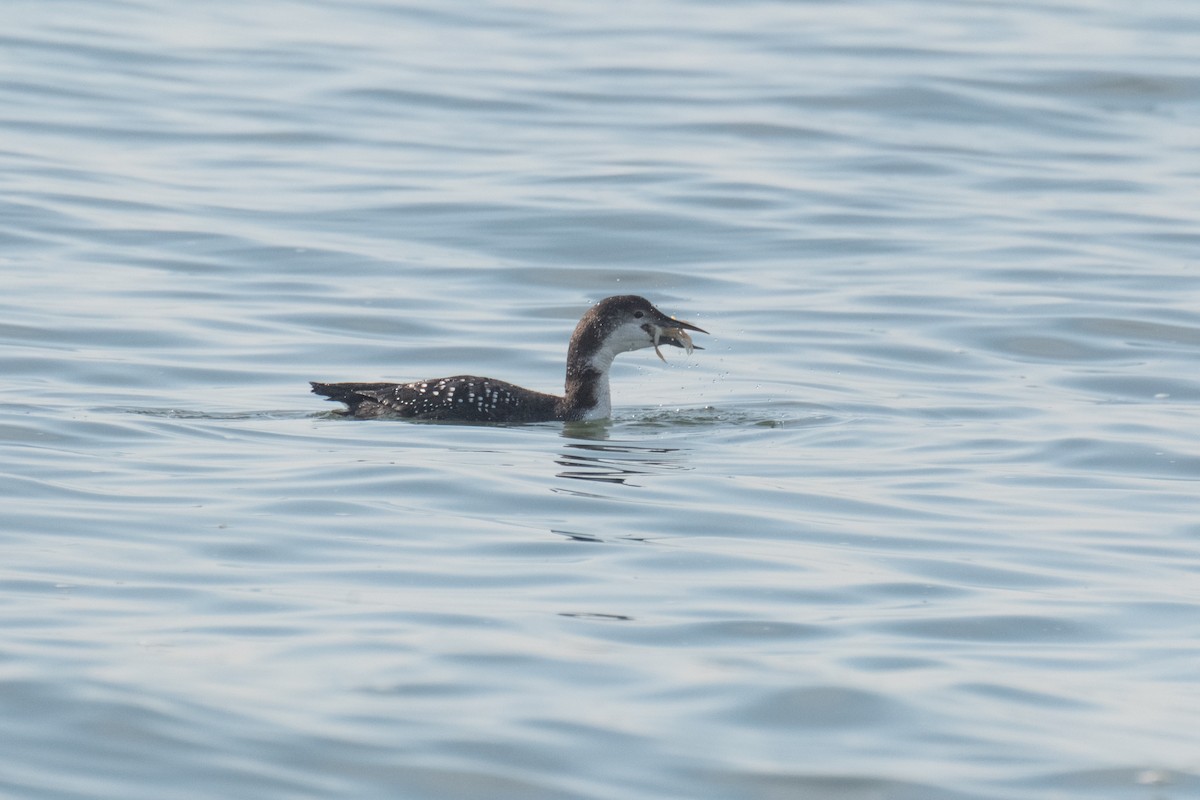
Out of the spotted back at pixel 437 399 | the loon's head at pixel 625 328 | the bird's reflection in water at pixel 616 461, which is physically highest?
the loon's head at pixel 625 328

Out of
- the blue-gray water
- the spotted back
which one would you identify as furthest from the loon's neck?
the spotted back

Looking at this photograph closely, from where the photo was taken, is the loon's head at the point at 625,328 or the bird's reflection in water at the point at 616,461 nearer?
the bird's reflection in water at the point at 616,461

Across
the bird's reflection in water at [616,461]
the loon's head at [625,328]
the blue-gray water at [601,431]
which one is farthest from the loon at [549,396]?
the bird's reflection in water at [616,461]

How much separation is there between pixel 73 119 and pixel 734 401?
11973 millimetres

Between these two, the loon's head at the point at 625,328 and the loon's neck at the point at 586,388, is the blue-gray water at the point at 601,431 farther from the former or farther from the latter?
the loon's head at the point at 625,328

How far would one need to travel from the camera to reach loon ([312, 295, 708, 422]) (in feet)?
38.3

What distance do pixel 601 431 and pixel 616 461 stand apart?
107cm

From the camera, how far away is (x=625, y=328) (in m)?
12.3

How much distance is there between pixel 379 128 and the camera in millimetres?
22906

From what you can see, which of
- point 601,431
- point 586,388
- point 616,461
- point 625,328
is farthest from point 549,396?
point 616,461

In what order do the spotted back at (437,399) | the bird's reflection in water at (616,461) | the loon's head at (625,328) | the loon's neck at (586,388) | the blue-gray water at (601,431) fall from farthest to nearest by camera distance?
the loon's head at (625,328)
the loon's neck at (586,388)
the spotted back at (437,399)
the bird's reflection in water at (616,461)
the blue-gray water at (601,431)

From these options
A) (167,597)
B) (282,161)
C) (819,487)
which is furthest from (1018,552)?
(282,161)

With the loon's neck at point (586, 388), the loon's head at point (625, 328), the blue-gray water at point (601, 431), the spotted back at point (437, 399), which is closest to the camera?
the blue-gray water at point (601, 431)

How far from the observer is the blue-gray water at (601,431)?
6.26 m
